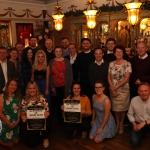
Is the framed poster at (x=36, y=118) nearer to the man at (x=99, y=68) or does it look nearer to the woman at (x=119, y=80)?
the man at (x=99, y=68)

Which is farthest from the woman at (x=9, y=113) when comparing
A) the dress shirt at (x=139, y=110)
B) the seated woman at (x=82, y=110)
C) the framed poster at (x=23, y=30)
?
the framed poster at (x=23, y=30)

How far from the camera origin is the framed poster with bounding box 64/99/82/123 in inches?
114

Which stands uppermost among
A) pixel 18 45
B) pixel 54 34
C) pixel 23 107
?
pixel 54 34

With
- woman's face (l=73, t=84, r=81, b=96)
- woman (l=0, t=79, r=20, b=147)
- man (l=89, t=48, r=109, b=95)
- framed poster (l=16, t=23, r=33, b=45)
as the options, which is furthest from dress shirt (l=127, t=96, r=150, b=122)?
framed poster (l=16, t=23, r=33, b=45)

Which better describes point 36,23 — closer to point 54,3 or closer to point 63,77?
point 54,3

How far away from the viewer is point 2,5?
22.1 ft

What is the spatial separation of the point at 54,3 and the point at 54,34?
3.86 feet

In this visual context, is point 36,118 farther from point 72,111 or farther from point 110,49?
point 110,49

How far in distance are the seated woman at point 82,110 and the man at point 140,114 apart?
25.7 inches

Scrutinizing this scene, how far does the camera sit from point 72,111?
9.63 feet

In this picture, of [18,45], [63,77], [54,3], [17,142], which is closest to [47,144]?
[17,142]

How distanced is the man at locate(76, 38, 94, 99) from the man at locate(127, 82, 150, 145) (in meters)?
0.91

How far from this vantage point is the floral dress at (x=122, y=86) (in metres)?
3.00

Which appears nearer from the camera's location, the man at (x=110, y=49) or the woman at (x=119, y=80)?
the woman at (x=119, y=80)
